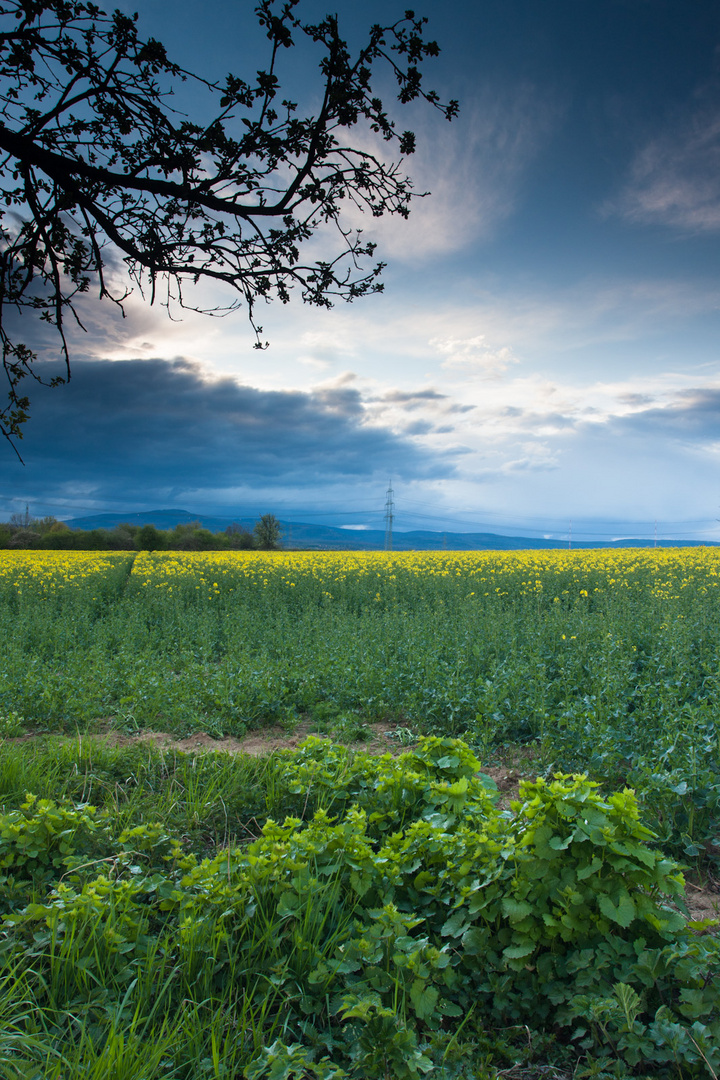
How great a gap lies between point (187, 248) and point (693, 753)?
212 inches

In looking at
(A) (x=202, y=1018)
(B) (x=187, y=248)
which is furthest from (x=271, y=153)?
(A) (x=202, y=1018)

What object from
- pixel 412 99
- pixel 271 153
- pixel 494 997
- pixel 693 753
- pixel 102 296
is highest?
pixel 412 99

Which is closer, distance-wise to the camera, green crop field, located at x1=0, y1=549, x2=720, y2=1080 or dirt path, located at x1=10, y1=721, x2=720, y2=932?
green crop field, located at x1=0, y1=549, x2=720, y2=1080

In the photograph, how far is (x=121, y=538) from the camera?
167 ft

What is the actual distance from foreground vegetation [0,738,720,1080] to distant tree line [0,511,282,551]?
1872 inches

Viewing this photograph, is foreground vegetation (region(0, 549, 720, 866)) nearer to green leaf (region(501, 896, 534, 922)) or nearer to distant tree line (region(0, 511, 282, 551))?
green leaf (region(501, 896, 534, 922))

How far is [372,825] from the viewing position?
3844mm

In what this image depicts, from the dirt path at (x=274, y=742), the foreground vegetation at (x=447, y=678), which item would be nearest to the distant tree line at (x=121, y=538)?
the foreground vegetation at (x=447, y=678)

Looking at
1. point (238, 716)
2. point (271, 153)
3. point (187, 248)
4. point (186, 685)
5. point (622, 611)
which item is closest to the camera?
point (271, 153)

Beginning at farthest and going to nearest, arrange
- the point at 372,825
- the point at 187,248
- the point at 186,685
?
the point at 186,685 < the point at 187,248 < the point at 372,825

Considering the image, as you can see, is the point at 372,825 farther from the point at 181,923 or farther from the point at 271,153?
the point at 271,153

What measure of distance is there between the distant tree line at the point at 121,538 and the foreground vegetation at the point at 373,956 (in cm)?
4756

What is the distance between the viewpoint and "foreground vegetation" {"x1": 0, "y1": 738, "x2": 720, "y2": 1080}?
7.22 ft

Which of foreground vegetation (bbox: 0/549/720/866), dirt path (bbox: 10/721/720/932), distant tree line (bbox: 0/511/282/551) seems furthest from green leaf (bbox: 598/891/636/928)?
distant tree line (bbox: 0/511/282/551)
